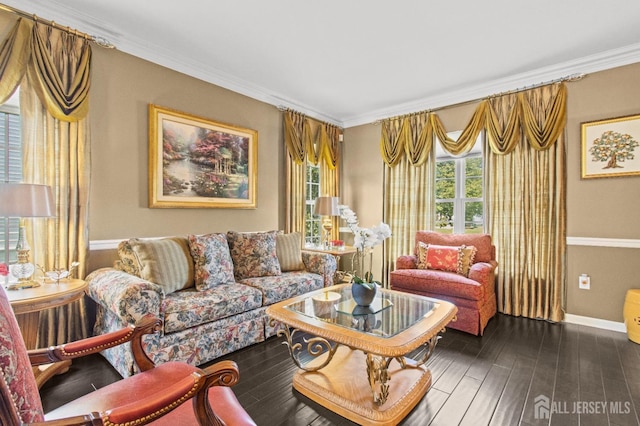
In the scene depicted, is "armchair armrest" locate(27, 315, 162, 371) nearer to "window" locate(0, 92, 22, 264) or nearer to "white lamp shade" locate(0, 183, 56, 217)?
"white lamp shade" locate(0, 183, 56, 217)

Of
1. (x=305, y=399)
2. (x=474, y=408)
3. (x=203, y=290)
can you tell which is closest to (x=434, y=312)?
(x=474, y=408)

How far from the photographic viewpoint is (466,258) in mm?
3592

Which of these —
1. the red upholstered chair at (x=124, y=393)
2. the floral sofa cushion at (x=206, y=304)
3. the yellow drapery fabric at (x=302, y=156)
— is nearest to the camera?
the red upholstered chair at (x=124, y=393)

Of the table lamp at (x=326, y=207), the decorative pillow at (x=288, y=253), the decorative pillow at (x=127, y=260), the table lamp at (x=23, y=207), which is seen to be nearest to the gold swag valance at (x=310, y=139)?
the table lamp at (x=326, y=207)

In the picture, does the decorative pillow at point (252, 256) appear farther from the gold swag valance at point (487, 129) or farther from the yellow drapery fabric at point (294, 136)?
the gold swag valance at point (487, 129)

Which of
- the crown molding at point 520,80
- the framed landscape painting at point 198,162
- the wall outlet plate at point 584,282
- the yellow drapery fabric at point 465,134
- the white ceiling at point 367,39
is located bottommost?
the wall outlet plate at point 584,282

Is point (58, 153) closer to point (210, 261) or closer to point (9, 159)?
point (9, 159)

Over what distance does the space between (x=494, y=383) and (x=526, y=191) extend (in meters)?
2.36

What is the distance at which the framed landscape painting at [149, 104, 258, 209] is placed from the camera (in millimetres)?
3184

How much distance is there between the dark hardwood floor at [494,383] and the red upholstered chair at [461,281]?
0.22 meters

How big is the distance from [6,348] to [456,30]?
3.46 metres

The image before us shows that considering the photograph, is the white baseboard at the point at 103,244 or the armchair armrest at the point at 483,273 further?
the armchair armrest at the point at 483,273

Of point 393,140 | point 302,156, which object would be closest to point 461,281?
point 393,140

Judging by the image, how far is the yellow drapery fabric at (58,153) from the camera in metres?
2.44
